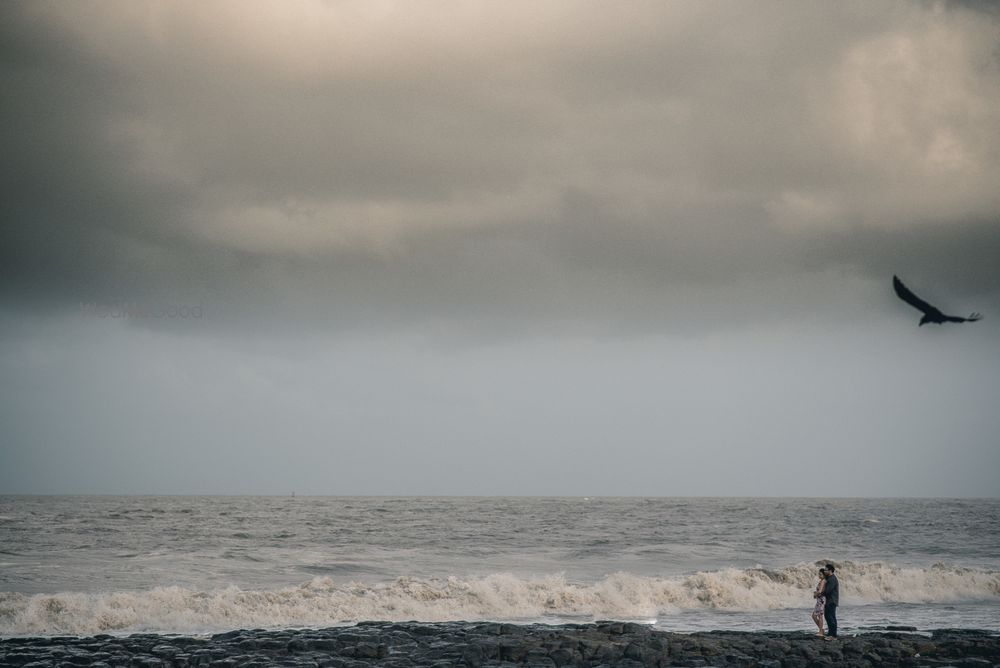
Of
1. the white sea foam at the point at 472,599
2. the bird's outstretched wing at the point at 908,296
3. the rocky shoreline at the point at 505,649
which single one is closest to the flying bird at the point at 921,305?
the bird's outstretched wing at the point at 908,296

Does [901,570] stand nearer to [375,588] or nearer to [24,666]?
[375,588]

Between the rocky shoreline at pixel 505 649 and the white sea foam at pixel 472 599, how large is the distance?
4.61 metres

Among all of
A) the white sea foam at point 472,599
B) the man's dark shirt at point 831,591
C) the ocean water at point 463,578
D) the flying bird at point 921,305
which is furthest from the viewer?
the ocean water at point 463,578

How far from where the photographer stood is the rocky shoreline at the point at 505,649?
14805mm

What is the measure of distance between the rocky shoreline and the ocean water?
3.69 m

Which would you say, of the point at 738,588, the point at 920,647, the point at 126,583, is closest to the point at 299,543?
the point at 126,583

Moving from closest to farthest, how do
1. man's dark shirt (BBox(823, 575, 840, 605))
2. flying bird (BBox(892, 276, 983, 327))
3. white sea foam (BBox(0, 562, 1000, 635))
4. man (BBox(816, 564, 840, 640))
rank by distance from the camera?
flying bird (BBox(892, 276, 983, 327)) → man (BBox(816, 564, 840, 640)) → man's dark shirt (BBox(823, 575, 840, 605)) → white sea foam (BBox(0, 562, 1000, 635))

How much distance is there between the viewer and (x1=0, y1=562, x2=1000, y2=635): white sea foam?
2133 cm

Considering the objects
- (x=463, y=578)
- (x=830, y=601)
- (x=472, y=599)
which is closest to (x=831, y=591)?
(x=830, y=601)

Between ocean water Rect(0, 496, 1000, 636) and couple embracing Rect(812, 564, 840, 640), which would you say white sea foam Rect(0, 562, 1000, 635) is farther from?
couple embracing Rect(812, 564, 840, 640)

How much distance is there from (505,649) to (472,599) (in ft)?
31.8

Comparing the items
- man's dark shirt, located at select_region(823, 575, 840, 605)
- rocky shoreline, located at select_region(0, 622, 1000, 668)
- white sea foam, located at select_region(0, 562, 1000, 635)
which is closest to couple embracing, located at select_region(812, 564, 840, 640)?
man's dark shirt, located at select_region(823, 575, 840, 605)

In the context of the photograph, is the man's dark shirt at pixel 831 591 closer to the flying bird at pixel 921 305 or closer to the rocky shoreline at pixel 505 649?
the rocky shoreline at pixel 505 649

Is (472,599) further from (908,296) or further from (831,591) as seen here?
(908,296)
